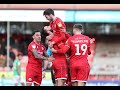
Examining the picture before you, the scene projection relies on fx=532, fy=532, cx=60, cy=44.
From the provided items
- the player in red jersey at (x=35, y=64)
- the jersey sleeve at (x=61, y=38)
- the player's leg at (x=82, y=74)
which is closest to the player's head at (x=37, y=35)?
the player in red jersey at (x=35, y=64)

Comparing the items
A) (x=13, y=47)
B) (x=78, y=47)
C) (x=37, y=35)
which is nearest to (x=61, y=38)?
(x=78, y=47)

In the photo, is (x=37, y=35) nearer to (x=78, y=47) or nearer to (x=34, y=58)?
(x=34, y=58)

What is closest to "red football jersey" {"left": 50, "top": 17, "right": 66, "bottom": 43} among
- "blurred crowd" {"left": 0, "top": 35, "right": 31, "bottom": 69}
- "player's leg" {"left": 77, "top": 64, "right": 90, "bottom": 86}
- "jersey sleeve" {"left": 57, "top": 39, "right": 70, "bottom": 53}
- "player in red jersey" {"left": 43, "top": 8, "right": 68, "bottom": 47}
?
"player in red jersey" {"left": 43, "top": 8, "right": 68, "bottom": 47}

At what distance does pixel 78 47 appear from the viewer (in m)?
10.5

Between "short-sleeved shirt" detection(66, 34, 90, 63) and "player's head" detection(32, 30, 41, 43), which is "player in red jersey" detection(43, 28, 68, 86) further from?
"player's head" detection(32, 30, 41, 43)

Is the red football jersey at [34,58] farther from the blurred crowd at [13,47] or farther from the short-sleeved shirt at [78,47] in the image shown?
the blurred crowd at [13,47]

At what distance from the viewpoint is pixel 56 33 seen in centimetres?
1070

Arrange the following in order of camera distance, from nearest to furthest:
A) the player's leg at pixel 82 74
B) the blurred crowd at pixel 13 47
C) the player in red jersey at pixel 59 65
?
the player's leg at pixel 82 74
the player in red jersey at pixel 59 65
the blurred crowd at pixel 13 47

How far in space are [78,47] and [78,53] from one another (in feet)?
0.42

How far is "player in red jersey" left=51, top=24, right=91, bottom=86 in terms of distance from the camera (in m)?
10.5

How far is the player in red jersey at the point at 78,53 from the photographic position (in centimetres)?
1045
